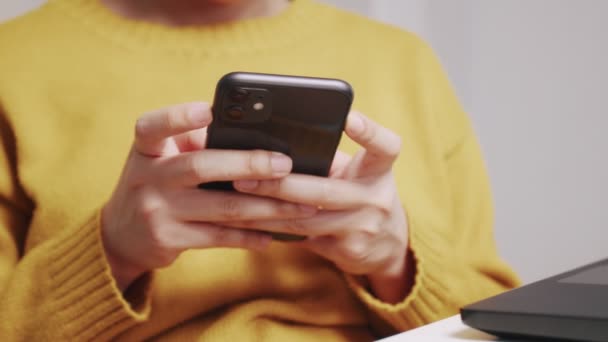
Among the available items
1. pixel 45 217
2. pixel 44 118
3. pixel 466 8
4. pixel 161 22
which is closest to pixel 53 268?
pixel 45 217

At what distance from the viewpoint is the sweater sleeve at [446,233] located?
0.57 m

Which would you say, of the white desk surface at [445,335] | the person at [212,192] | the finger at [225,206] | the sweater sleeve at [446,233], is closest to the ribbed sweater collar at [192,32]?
the person at [212,192]

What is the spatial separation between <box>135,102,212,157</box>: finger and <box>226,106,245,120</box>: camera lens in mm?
12

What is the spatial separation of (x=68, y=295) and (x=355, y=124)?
0.28m

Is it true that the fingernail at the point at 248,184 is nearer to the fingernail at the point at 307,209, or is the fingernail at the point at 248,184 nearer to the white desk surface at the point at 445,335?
the fingernail at the point at 307,209

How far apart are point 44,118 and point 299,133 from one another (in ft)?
1.10

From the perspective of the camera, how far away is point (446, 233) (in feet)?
2.22

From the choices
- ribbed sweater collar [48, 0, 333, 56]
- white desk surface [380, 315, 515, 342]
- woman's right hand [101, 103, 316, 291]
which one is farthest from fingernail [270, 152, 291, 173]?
ribbed sweater collar [48, 0, 333, 56]

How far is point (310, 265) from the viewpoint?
→ 61 cm

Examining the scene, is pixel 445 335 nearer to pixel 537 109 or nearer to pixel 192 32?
pixel 192 32

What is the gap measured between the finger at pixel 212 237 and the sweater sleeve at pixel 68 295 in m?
0.08

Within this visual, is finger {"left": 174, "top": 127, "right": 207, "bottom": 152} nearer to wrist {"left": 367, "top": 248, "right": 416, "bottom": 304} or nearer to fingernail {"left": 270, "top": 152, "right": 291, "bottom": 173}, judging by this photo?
fingernail {"left": 270, "top": 152, "right": 291, "bottom": 173}

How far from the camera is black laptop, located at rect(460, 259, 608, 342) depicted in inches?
12.4

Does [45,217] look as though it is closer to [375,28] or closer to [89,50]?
[89,50]
